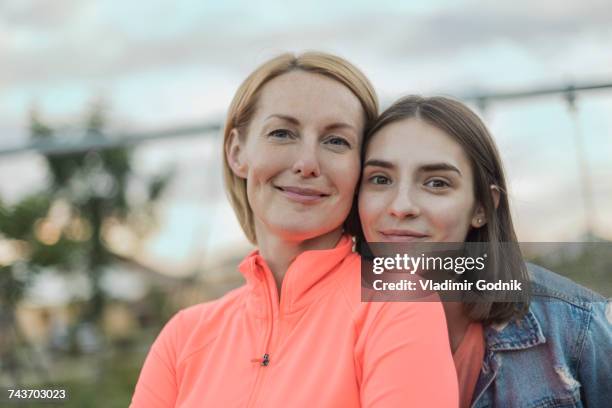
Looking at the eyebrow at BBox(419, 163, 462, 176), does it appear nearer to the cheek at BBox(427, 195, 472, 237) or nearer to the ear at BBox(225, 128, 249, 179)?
the cheek at BBox(427, 195, 472, 237)

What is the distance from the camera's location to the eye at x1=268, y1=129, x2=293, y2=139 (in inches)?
78.0

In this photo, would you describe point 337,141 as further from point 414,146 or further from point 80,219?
point 80,219

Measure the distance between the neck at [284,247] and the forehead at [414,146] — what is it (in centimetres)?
24

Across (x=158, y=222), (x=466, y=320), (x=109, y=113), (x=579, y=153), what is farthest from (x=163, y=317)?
(x=466, y=320)

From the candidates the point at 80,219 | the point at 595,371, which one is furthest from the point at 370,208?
the point at 80,219

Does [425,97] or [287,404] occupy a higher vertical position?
[425,97]

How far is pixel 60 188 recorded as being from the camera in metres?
9.60

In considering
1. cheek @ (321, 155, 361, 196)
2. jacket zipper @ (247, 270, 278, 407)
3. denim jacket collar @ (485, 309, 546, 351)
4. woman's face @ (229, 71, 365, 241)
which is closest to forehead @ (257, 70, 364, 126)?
woman's face @ (229, 71, 365, 241)

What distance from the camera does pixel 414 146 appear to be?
6.79 ft

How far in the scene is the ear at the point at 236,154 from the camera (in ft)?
7.12

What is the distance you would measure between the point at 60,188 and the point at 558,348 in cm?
845

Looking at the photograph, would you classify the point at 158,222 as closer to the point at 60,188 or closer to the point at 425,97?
the point at 60,188

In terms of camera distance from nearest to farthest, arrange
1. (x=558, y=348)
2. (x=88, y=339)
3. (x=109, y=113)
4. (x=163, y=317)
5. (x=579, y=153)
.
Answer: (x=558, y=348) → (x=579, y=153) → (x=163, y=317) → (x=88, y=339) → (x=109, y=113)

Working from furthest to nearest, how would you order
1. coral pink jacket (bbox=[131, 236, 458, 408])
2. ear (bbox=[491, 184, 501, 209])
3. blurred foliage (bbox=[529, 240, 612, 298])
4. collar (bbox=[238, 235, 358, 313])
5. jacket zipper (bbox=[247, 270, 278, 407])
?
blurred foliage (bbox=[529, 240, 612, 298]) → ear (bbox=[491, 184, 501, 209]) → collar (bbox=[238, 235, 358, 313]) → jacket zipper (bbox=[247, 270, 278, 407]) → coral pink jacket (bbox=[131, 236, 458, 408])
